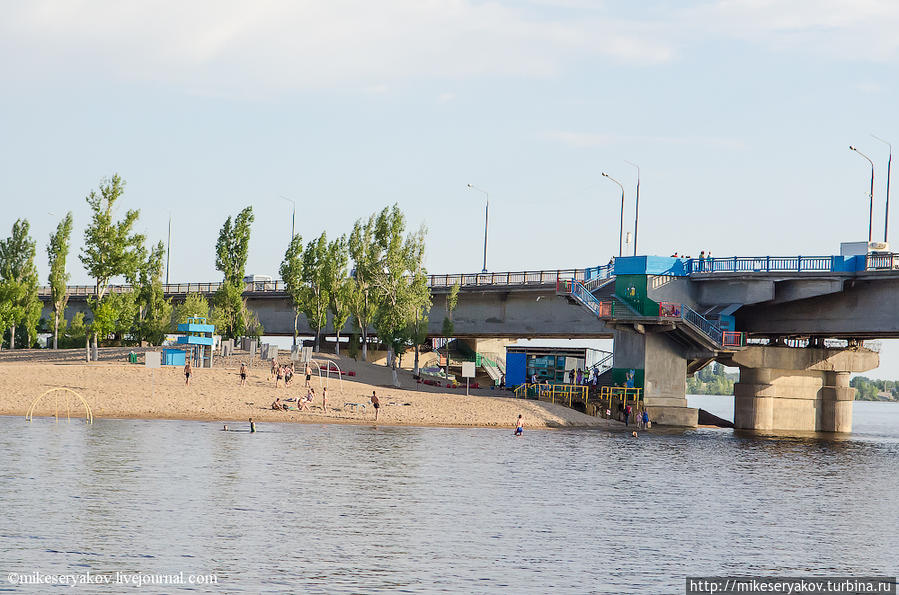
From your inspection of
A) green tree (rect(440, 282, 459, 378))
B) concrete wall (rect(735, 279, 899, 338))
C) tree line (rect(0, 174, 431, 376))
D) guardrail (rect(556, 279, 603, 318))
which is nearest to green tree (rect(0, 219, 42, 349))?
tree line (rect(0, 174, 431, 376))

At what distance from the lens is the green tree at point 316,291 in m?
98.3

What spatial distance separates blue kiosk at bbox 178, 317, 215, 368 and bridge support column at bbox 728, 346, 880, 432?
127 feet

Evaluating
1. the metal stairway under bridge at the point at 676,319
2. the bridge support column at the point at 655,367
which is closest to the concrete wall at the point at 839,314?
the metal stairway under bridge at the point at 676,319

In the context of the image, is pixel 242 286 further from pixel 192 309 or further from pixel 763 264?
pixel 763 264

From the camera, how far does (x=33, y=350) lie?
342ft

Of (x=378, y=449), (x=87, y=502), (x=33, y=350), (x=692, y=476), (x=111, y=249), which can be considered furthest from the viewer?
(x=33, y=350)

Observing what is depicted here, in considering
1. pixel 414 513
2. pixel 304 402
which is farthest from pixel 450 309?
pixel 414 513

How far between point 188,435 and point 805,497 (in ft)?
95.0

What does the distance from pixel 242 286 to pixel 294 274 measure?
514 cm

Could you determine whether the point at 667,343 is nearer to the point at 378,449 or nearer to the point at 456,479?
the point at 378,449

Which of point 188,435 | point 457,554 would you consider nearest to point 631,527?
point 457,554

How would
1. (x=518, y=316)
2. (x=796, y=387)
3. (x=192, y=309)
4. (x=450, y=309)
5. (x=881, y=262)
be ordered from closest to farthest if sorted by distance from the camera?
1. (x=881, y=262)
2. (x=518, y=316)
3. (x=450, y=309)
4. (x=796, y=387)
5. (x=192, y=309)

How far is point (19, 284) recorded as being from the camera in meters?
109

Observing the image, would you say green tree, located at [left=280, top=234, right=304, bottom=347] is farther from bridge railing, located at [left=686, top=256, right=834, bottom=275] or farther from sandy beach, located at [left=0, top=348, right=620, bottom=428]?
bridge railing, located at [left=686, top=256, right=834, bottom=275]
